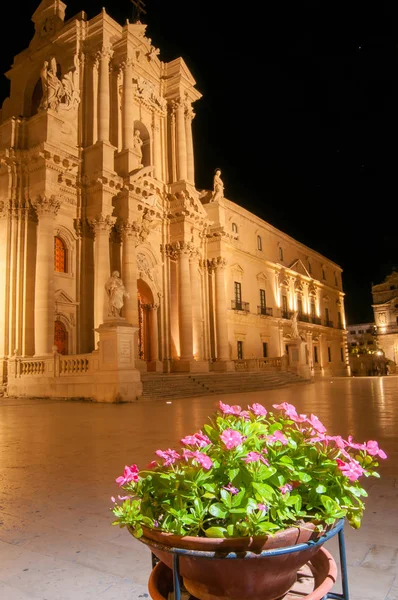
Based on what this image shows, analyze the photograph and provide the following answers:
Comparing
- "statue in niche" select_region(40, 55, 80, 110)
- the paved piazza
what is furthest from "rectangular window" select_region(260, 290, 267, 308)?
the paved piazza

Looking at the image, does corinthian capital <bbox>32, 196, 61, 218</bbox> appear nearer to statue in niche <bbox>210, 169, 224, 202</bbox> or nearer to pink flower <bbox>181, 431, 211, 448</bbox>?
statue in niche <bbox>210, 169, 224, 202</bbox>

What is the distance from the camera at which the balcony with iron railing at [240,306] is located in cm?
3331

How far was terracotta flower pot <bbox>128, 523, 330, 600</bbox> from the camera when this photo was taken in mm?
1470

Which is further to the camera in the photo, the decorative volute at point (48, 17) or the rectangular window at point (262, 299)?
the rectangular window at point (262, 299)

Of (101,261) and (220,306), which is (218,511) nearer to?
(101,261)

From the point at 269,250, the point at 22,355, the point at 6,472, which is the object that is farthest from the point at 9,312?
the point at 269,250

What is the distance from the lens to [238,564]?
4.90ft

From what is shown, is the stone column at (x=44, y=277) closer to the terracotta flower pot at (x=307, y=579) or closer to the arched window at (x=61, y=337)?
the arched window at (x=61, y=337)

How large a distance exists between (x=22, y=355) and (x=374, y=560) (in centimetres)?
1874

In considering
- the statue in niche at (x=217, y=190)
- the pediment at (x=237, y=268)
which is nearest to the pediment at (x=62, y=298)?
the statue in niche at (x=217, y=190)

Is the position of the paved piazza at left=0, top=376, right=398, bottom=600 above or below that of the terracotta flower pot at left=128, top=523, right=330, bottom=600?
below

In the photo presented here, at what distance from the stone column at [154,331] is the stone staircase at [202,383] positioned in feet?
10.4

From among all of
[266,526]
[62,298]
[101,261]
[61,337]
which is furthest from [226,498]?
[61,337]

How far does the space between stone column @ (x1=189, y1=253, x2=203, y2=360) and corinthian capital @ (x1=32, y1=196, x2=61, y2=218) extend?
9276 millimetres
